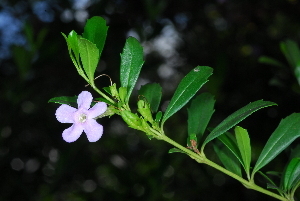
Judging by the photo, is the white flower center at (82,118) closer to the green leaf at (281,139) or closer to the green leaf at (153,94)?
the green leaf at (153,94)

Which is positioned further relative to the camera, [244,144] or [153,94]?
[153,94]

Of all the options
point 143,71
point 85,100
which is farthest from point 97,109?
point 143,71

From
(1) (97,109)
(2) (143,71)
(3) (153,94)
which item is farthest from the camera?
(2) (143,71)

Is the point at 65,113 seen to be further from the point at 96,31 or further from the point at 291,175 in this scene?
the point at 291,175

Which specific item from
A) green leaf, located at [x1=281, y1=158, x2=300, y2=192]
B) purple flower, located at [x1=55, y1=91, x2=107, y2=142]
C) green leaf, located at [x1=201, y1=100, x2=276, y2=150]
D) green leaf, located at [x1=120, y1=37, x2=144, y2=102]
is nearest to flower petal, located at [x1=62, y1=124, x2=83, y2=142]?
purple flower, located at [x1=55, y1=91, x2=107, y2=142]

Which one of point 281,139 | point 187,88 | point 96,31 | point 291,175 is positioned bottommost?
point 291,175
